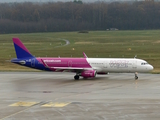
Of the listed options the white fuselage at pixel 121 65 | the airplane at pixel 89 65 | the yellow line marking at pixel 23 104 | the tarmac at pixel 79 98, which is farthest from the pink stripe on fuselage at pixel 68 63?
the yellow line marking at pixel 23 104

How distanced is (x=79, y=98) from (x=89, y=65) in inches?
740

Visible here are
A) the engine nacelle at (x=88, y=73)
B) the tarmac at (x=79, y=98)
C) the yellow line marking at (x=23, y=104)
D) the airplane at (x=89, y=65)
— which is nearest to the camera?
the tarmac at (x=79, y=98)

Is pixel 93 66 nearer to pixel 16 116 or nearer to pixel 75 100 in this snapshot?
pixel 75 100

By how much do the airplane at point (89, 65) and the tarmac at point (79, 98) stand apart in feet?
4.24

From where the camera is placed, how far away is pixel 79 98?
40781 mm

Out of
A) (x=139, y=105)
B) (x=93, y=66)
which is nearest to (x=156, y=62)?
(x=93, y=66)

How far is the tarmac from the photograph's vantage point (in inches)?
1282

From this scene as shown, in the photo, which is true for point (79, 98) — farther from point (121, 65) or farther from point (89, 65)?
point (89, 65)

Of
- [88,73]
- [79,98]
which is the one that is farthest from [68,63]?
[79,98]

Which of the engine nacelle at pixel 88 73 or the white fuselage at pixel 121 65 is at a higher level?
the white fuselage at pixel 121 65

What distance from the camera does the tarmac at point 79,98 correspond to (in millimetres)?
32562

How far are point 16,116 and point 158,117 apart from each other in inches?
433

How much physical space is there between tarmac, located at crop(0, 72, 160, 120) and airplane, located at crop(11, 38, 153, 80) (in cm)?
129

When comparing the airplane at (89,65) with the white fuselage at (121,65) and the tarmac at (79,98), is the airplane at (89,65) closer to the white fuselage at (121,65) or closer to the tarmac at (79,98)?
the white fuselage at (121,65)
